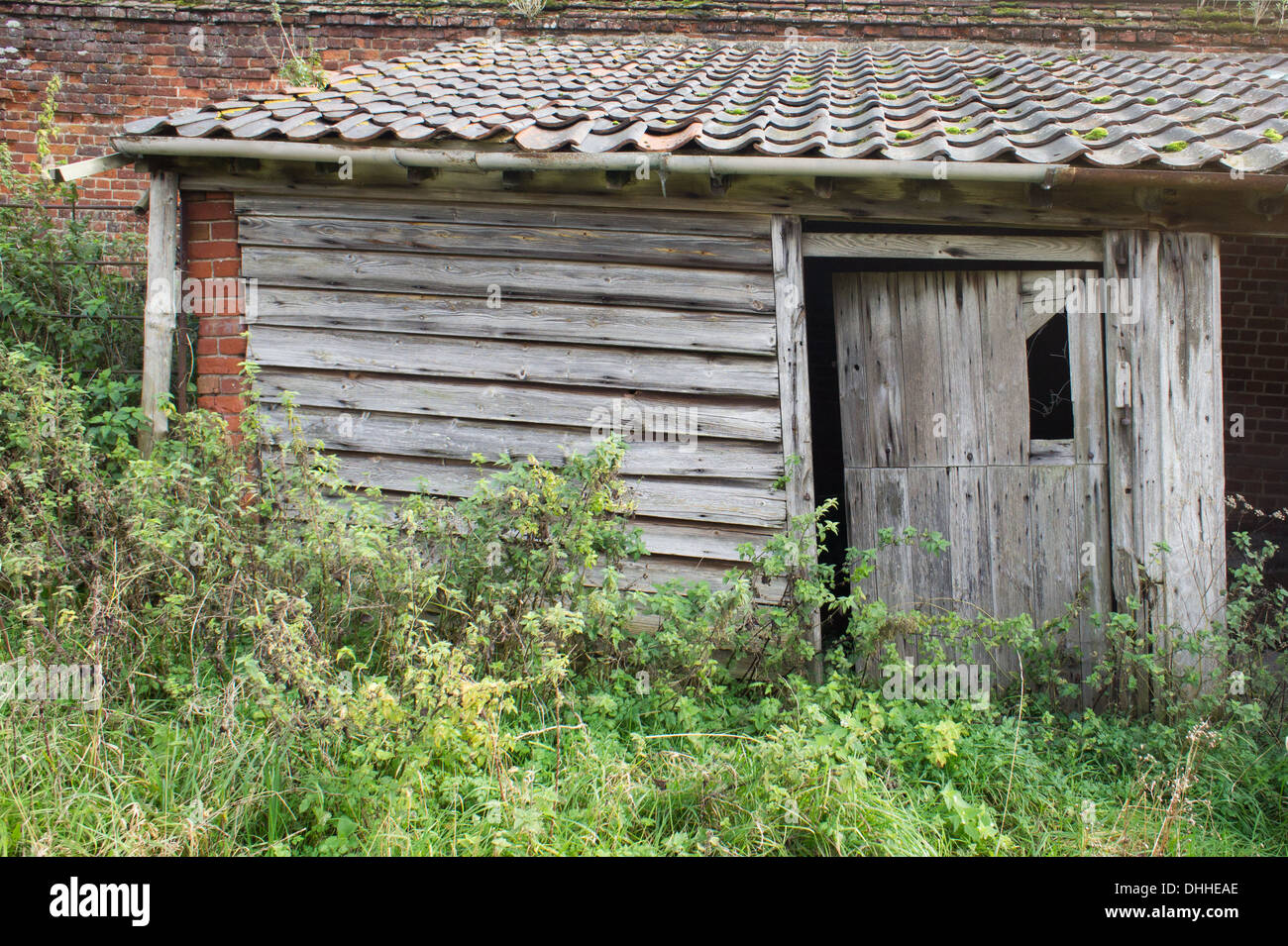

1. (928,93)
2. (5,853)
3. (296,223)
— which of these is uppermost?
(928,93)

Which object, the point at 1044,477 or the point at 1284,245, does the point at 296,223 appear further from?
the point at 1284,245

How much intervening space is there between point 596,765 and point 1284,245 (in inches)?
311

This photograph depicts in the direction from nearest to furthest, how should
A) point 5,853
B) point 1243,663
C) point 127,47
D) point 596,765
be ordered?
point 5,853
point 596,765
point 1243,663
point 127,47

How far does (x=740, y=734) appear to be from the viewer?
356 centimetres

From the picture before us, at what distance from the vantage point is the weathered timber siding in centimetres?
449

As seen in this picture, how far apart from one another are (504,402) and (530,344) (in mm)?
367

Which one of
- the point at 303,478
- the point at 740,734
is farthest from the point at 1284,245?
the point at 303,478

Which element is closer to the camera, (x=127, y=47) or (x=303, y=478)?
(x=303, y=478)

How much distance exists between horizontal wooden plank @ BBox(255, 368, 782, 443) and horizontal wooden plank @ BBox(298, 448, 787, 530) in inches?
11.4

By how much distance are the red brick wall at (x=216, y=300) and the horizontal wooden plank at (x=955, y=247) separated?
10.9 feet
